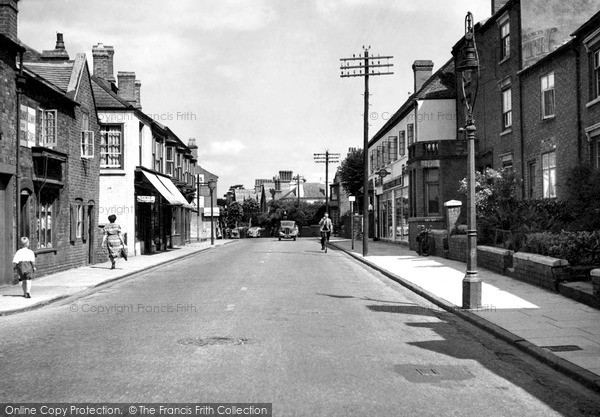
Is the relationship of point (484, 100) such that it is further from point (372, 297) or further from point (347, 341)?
point (347, 341)

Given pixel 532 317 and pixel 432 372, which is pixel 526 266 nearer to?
pixel 532 317

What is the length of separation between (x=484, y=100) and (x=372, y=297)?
18983 mm

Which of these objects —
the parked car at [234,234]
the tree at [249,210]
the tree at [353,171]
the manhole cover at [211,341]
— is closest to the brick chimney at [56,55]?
the manhole cover at [211,341]

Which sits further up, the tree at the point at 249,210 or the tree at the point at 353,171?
the tree at the point at 353,171

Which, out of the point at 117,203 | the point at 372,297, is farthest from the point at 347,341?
the point at 117,203

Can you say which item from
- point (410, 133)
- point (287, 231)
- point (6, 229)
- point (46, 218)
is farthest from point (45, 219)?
point (287, 231)

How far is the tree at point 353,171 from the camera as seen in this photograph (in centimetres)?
6038

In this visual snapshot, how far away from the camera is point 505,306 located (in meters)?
11.3

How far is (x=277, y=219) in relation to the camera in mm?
91375

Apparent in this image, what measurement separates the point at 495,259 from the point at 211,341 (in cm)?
1122

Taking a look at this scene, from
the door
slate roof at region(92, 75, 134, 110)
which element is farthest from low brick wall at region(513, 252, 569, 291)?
slate roof at region(92, 75, 134, 110)

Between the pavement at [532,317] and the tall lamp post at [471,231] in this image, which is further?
the tall lamp post at [471,231]

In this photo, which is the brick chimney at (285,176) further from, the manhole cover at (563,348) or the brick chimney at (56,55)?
the manhole cover at (563,348)

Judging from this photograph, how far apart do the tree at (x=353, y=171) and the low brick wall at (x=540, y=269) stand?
44724mm
